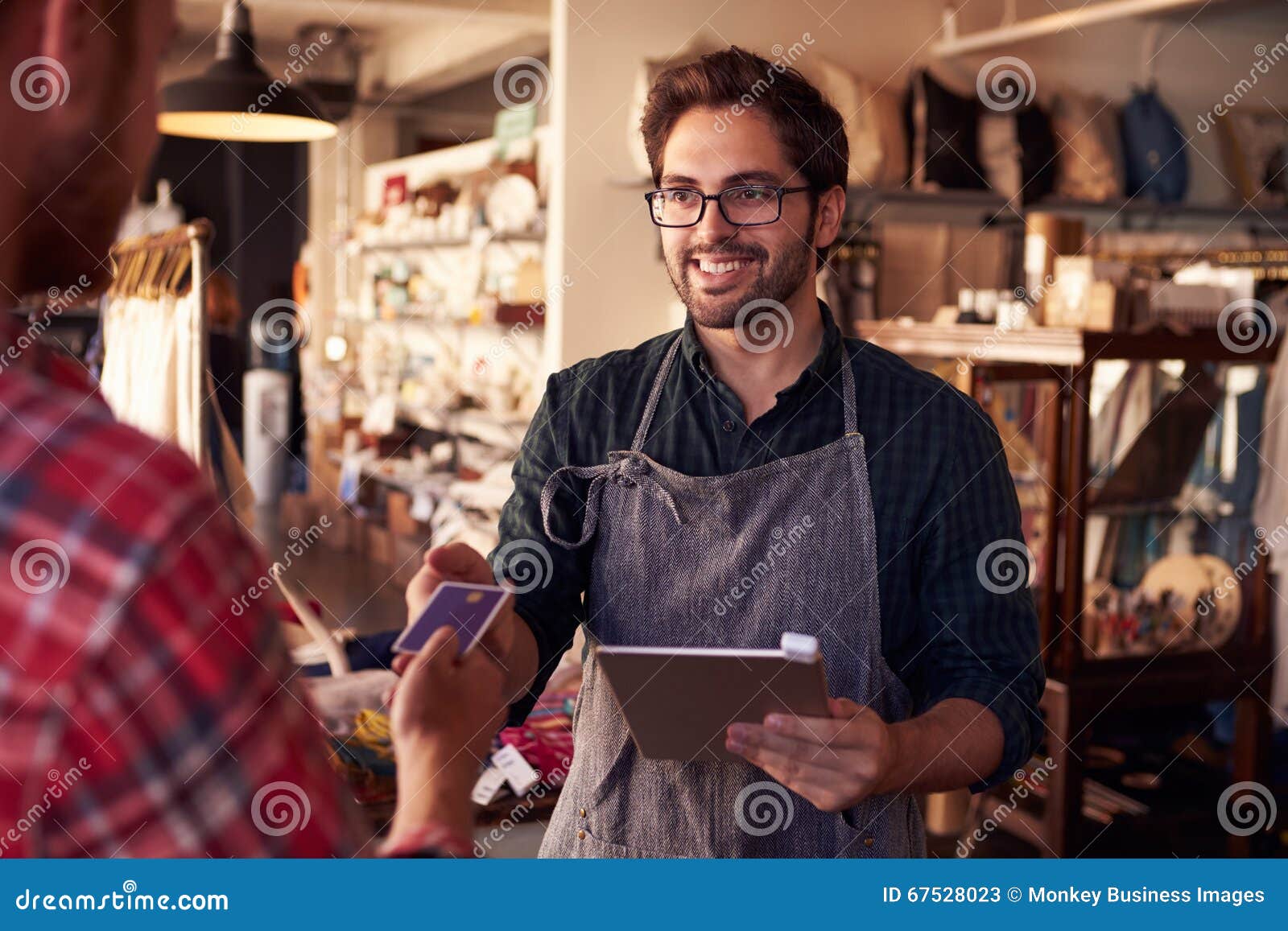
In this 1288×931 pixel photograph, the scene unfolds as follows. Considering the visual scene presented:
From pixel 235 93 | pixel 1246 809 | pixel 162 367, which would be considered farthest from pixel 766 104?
pixel 1246 809

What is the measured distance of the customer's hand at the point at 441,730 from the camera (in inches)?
37.1

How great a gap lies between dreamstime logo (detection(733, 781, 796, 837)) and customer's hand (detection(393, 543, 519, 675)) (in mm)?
410

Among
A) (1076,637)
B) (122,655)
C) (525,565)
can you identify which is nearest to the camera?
(122,655)

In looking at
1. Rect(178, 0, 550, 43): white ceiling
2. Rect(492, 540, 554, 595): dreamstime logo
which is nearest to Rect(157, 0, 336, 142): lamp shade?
Rect(492, 540, 554, 595): dreamstime logo

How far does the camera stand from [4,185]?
2.19 ft

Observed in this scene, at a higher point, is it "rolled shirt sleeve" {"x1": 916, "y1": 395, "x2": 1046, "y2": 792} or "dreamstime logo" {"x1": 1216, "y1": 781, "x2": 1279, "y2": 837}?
"rolled shirt sleeve" {"x1": 916, "y1": 395, "x2": 1046, "y2": 792}

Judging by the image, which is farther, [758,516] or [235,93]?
[235,93]

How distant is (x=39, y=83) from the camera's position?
2.14 feet

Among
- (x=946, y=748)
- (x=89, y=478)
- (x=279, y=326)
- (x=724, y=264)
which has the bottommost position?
(x=946, y=748)

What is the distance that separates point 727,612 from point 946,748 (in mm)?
373

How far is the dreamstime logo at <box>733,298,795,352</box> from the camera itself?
199 centimetres

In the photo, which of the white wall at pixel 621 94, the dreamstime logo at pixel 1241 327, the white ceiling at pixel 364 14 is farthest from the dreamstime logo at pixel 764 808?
the white ceiling at pixel 364 14

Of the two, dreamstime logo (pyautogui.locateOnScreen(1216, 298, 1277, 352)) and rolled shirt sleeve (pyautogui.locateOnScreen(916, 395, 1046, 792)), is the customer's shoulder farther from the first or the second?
dreamstime logo (pyautogui.locateOnScreen(1216, 298, 1277, 352))

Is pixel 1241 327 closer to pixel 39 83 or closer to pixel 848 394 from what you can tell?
pixel 848 394
